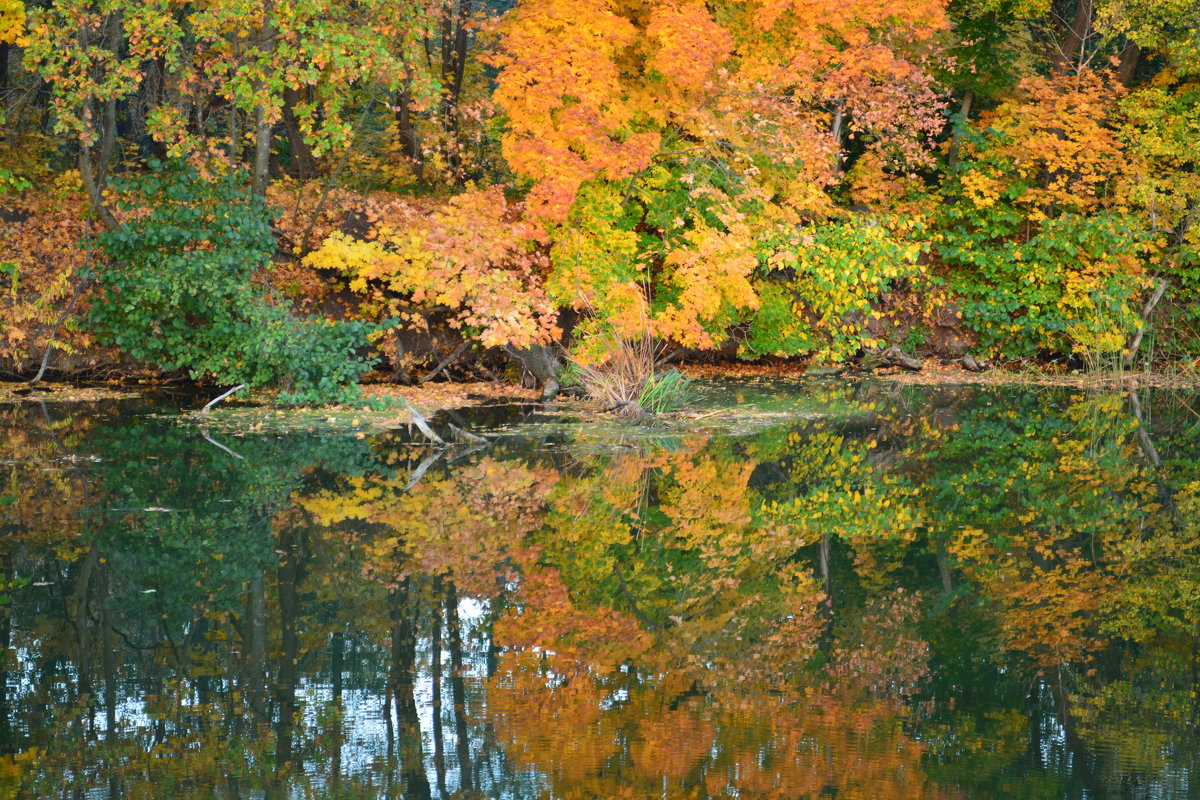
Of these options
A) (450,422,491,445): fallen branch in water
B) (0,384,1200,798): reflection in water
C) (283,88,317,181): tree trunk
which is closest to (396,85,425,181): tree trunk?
(283,88,317,181): tree trunk

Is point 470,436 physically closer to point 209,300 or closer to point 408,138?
point 209,300

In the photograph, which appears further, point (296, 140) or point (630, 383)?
point (296, 140)

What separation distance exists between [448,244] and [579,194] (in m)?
2.04

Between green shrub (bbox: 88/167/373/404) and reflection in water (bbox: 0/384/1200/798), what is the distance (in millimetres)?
3280

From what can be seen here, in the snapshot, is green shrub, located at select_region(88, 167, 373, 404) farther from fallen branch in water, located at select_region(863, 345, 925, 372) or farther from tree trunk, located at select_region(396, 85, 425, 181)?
fallen branch in water, located at select_region(863, 345, 925, 372)

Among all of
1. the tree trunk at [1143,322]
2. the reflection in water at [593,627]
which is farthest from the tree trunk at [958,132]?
the reflection in water at [593,627]

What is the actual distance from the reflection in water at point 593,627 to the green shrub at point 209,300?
328 cm

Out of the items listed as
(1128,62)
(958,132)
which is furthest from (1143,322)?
(1128,62)

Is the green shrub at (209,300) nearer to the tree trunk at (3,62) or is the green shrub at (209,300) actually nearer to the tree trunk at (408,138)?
the tree trunk at (408,138)

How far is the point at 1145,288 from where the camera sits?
17500mm

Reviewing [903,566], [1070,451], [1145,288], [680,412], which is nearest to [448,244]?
[680,412]

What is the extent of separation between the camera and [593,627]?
5035 mm

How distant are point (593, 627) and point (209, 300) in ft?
29.7

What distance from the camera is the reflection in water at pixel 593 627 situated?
3568 mm
